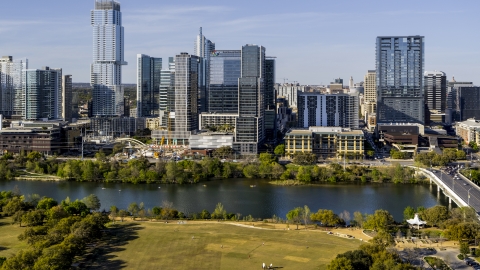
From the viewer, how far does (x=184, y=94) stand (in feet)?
91.7

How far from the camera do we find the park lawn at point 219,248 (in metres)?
10.2

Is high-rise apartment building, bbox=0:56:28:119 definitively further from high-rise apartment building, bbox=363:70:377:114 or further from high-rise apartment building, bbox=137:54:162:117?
high-rise apartment building, bbox=363:70:377:114

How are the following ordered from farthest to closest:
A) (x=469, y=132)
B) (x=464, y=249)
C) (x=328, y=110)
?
(x=328, y=110)
(x=469, y=132)
(x=464, y=249)

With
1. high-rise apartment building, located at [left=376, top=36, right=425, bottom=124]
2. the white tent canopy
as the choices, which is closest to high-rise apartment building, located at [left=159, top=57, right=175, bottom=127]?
high-rise apartment building, located at [left=376, top=36, right=425, bottom=124]

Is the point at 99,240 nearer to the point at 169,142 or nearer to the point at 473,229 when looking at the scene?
the point at 473,229

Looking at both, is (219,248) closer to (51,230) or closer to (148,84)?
(51,230)

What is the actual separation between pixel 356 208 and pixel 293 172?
6.17m

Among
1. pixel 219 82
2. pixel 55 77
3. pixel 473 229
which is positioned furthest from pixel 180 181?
pixel 55 77

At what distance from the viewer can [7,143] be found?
87.7 feet

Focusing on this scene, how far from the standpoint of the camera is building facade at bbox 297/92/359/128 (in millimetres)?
31219

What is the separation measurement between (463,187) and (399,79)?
59.3 ft

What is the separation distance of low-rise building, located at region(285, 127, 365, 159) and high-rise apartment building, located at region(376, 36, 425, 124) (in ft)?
30.4

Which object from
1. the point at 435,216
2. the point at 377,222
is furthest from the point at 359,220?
the point at 435,216

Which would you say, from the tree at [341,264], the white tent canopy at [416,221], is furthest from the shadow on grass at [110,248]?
the white tent canopy at [416,221]
